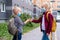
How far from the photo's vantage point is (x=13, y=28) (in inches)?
348

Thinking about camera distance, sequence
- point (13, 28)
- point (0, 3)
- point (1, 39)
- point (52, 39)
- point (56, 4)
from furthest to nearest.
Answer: point (56, 4), point (0, 3), point (1, 39), point (52, 39), point (13, 28)

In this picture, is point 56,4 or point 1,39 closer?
point 1,39

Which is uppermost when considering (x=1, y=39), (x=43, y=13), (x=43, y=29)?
(x=43, y=13)

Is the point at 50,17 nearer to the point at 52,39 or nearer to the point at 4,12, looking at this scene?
the point at 52,39

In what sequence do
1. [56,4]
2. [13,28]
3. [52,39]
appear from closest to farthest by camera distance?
[13,28] < [52,39] < [56,4]

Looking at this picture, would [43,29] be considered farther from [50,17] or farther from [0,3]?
[0,3]

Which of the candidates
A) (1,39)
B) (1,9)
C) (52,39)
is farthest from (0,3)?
(52,39)

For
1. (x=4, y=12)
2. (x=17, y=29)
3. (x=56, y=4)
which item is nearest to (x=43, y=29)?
(x=17, y=29)

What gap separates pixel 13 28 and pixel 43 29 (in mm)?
1126

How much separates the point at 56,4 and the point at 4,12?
7172 cm

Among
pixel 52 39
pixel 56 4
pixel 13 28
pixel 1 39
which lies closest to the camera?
pixel 13 28

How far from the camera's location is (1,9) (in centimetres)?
3697

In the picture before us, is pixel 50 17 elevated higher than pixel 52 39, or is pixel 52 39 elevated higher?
pixel 50 17

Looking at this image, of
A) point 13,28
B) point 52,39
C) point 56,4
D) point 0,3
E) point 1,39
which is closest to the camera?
point 13,28
